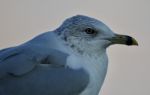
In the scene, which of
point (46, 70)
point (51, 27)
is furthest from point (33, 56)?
point (51, 27)

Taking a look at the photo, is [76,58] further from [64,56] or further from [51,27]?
[51,27]

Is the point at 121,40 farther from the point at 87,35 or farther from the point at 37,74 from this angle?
the point at 37,74

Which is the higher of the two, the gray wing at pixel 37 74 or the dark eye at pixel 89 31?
the dark eye at pixel 89 31

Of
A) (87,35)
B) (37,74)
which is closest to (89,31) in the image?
(87,35)

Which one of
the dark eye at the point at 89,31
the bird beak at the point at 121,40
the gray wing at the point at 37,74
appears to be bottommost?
the gray wing at the point at 37,74
